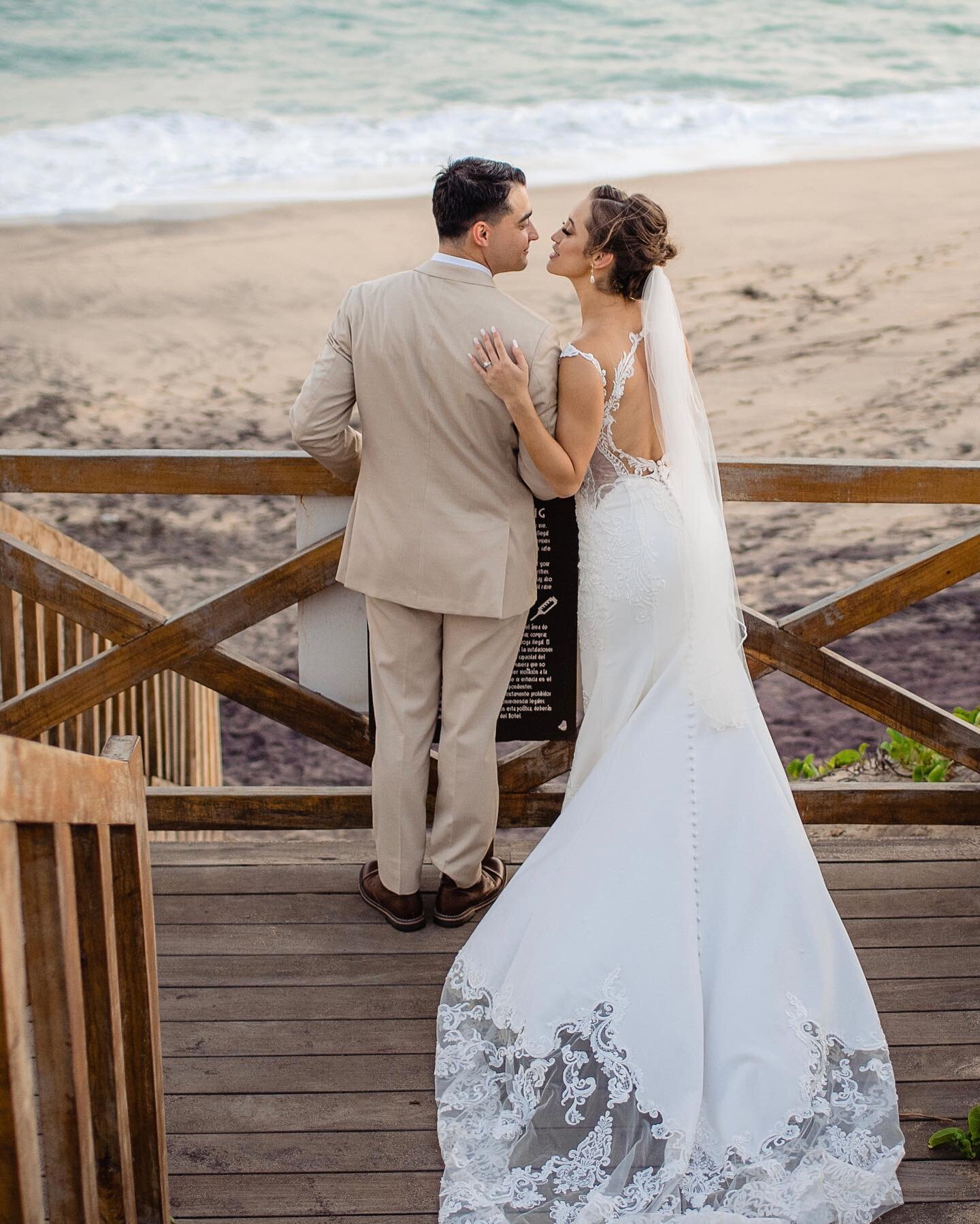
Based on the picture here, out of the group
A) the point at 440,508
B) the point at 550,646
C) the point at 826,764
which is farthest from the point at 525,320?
the point at 826,764

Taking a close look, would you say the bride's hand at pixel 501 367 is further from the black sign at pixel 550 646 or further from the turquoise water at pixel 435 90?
the turquoise water at pixel 435 90

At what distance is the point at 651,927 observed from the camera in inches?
96.3

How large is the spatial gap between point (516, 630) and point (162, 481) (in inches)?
36.9

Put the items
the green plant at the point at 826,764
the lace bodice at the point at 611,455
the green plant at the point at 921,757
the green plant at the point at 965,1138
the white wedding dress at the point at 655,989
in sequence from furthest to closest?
the green plant at the point at 826,764 → the green plant at the point at 921,757 → the lace bodice at the point at 611,455 → the green plant at the point at 965,1138 → the white wedding dress at the point at 655,989

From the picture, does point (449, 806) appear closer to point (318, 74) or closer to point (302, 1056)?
point (302, 1056)

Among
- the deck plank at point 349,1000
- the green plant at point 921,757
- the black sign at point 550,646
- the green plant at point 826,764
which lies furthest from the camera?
the green plant at point 826,764

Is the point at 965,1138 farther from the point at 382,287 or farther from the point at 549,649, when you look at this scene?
the point at 382,287

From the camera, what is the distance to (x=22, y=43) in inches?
889

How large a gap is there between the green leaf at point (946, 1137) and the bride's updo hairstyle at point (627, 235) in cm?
176

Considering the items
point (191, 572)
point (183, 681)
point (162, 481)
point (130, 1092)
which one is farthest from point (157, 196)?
point (130, 1092)

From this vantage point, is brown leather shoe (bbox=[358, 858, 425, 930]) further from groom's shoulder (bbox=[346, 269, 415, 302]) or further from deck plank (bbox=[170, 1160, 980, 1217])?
groom's shoulder (bbox=[346, 269, 415, 302])

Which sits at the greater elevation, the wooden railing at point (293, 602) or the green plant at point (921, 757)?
the wooden railing at point (293, 602)

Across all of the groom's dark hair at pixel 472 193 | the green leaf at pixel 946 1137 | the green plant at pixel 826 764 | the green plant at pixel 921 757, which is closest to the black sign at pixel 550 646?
the groom's dark hair at pixel 472 193

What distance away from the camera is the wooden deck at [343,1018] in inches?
91.7
